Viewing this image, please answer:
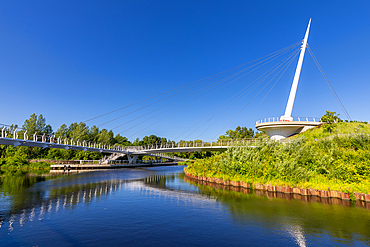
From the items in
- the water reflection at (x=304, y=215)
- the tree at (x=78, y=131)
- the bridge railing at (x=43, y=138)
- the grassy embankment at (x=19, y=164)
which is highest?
the tree at (x=78, y=131)

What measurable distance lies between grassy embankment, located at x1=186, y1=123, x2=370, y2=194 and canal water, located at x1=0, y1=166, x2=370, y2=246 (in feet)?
15.5

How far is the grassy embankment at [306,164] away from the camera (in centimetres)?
2345

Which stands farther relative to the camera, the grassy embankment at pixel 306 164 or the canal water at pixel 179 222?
the grassy embankment at pixel 306 164

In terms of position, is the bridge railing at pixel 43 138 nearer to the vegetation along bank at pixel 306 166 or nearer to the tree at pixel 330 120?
the vegetation along bank at pixel 306 166

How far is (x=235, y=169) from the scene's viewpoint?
109 feet

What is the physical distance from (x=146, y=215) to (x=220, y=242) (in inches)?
285

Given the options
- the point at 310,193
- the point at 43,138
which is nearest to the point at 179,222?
the point at 310,193

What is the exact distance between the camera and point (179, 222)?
15297 millimetres

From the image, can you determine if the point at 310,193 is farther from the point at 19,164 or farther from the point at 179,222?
the point at 19,164

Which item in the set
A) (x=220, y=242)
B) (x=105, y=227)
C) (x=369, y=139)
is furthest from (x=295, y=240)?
(x=369, y=139)

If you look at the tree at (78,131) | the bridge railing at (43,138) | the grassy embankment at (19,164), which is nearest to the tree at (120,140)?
the tree at (78,131)

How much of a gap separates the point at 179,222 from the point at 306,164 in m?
21.7

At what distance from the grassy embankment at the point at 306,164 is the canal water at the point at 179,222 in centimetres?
473

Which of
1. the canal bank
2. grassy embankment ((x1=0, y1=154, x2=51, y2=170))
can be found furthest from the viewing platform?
grassy embankment ((x1=0, y1=154, x2=51, y2=170))
